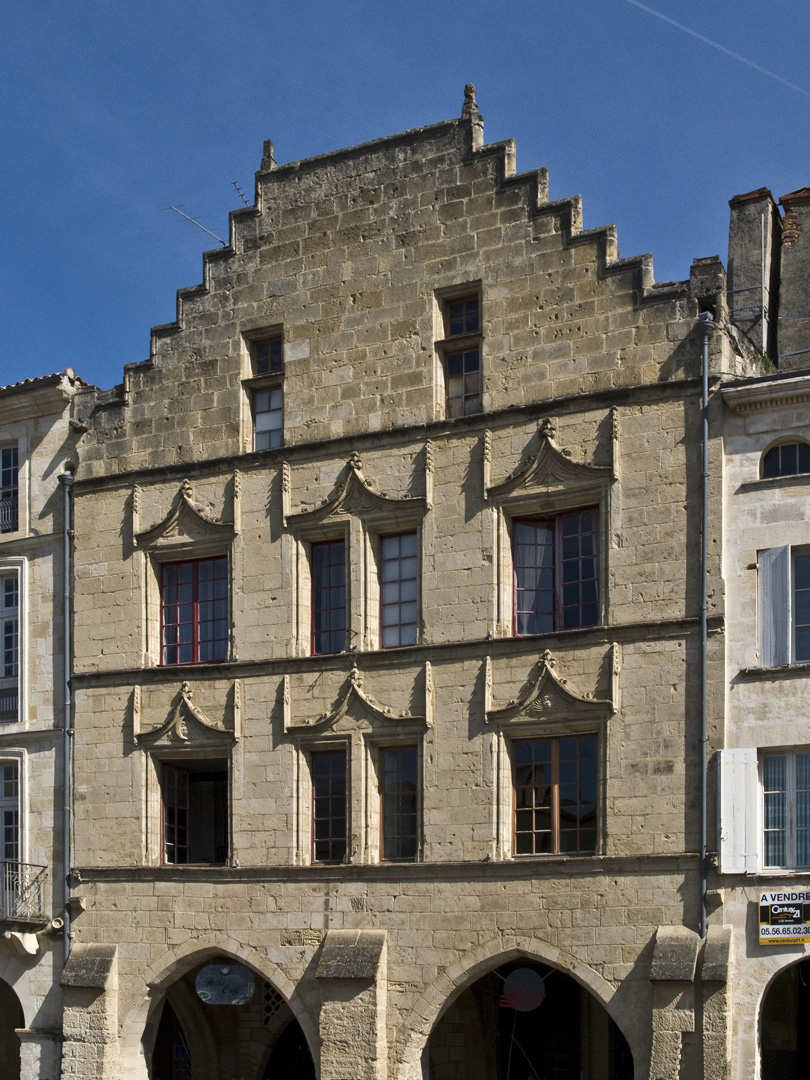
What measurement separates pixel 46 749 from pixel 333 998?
6219mm

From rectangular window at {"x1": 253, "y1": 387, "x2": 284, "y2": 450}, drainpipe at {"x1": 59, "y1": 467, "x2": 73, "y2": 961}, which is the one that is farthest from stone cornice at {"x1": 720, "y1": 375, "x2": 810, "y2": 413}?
drainpipe at {"x1": 59, "y1": 467, "x2": 73, "y2": 961}

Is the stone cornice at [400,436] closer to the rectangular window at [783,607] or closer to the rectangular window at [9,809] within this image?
the rectangular window at [783,607]

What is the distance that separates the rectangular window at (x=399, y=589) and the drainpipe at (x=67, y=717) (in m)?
5.22

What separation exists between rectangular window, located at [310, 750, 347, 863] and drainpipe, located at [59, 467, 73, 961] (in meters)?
4.04

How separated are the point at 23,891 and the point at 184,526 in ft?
19.3

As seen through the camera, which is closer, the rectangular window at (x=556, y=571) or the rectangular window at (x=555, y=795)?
the rectangular window at (x=555, y=795)

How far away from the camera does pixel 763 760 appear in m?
20.1

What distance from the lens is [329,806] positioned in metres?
22.8

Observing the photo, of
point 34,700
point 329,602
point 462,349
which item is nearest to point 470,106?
point 462,349

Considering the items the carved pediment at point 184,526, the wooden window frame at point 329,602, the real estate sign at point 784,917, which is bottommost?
the real estate sign at point 784,917

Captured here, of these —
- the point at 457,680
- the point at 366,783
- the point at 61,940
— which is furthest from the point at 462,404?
the point at 61,940

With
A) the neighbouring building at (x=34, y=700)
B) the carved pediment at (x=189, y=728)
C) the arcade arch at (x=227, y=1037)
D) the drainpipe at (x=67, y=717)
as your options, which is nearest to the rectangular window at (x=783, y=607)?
the carved pediment at (x=189, y=728)

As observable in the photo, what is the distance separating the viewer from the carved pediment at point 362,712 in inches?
866

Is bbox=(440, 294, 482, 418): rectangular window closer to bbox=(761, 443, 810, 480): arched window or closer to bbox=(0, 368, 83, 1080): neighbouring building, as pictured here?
bbox=(761, 443, 810, 480): arched window
